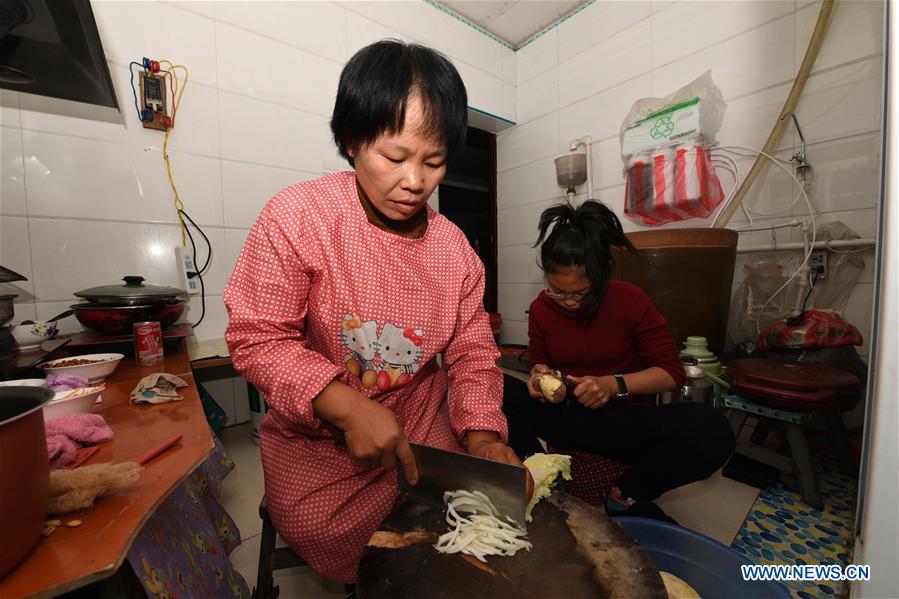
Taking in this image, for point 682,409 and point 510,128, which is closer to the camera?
point 682,409

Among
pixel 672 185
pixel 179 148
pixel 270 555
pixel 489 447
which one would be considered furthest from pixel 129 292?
pixel 672 185

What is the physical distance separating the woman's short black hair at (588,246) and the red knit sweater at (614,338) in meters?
0.07

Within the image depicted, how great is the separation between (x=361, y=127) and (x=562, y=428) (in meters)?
1.22

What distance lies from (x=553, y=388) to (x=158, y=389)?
3.84ft

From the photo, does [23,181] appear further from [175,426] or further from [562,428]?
[562,428]

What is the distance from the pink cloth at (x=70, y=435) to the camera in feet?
2.07

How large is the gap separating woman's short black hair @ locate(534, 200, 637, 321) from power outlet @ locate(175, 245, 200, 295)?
174 centimetres

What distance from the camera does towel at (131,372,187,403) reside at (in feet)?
3.15

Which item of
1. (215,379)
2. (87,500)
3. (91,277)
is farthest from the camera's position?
(215,379)

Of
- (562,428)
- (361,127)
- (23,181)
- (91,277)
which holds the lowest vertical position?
(562,428)

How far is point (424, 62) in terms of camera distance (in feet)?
2.82

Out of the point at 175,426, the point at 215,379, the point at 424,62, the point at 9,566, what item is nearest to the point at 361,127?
the point at 424,62

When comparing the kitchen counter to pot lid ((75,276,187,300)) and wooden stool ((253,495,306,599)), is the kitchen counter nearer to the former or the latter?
wooden stool ((253,495,306,599))

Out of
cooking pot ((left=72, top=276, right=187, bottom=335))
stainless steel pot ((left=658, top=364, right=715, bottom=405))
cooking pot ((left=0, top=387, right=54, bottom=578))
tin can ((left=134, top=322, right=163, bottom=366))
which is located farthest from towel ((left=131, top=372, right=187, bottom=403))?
stainless steel pot ((left=658, top=364, right=715, bottom=405))
